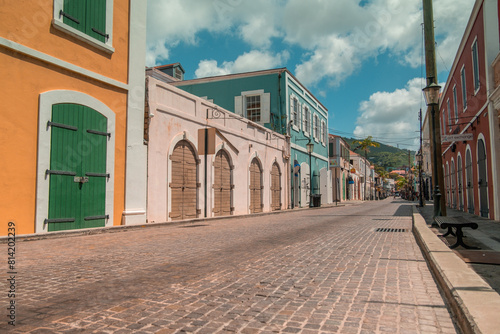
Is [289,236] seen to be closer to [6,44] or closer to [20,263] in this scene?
[20,263]

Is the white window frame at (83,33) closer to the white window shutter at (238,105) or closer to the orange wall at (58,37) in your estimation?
the orange wall at (58,37)

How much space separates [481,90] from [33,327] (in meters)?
15.2

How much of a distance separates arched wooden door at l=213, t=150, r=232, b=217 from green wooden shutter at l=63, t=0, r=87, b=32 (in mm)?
Result: 8181

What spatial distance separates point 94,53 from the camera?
35.8ft

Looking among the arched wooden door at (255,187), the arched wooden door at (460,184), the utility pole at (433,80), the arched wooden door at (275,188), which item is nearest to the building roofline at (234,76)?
the arched wooden door at (275,188)

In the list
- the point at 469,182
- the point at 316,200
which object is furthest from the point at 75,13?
the point at 316,200

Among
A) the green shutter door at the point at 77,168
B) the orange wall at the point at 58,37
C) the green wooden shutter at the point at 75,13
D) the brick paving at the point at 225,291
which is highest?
the green wooden shutter at the point at 75,13

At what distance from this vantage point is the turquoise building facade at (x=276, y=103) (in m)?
25.7

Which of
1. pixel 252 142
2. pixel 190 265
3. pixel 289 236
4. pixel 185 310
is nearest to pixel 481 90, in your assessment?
pixel 289 236

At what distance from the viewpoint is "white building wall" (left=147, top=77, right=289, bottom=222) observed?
514 inches

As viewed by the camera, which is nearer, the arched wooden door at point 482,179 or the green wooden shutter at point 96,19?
the green wooden shutter at point 96,19

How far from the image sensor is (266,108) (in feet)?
84.5

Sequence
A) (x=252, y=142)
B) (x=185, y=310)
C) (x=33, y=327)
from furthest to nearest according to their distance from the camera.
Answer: (x=252, y=142) < (x=185, y=310) < (x=33, y=327)

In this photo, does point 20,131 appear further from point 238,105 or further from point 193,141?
point 238,105
